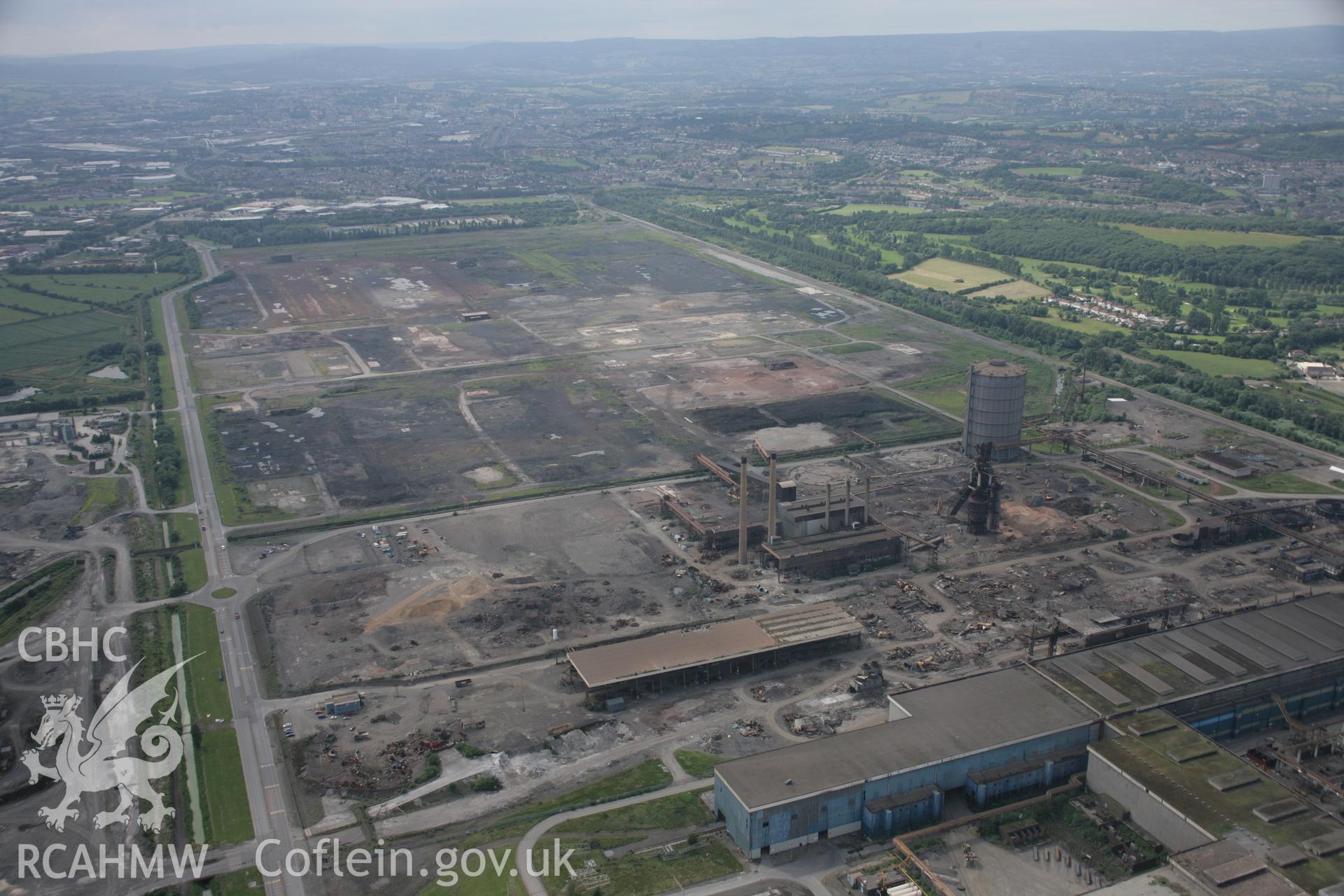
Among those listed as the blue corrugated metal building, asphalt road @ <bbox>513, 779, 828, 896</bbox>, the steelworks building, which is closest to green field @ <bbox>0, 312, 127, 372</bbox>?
asphalt road @ <bbox>513, 779, 828, 896</bbox>

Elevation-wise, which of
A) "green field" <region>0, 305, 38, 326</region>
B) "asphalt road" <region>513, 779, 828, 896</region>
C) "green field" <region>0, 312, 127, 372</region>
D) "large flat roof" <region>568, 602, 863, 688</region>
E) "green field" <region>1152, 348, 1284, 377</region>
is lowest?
"asphalt road" <region>513, 779, 828, 896</region>

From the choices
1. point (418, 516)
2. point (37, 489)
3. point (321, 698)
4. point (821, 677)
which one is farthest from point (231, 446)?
point (821, 677)

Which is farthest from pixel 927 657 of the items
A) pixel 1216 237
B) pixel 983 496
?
pixel 1216 237

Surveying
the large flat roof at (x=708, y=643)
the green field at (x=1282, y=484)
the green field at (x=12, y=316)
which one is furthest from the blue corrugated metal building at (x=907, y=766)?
the green field at (x=12, y=316)

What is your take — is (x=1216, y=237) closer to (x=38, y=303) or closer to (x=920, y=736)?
Result: (x=920, y=736)

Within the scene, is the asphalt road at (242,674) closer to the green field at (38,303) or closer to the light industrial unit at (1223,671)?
the light industrial unit at (1223,671)

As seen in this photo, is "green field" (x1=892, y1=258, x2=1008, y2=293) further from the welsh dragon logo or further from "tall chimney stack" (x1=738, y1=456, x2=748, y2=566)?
the welsh dragon logo
